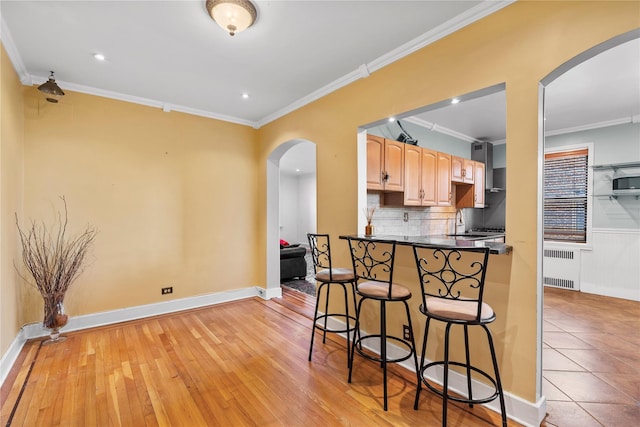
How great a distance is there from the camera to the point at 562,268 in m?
5.04

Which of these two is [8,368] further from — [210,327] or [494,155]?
[494,155]

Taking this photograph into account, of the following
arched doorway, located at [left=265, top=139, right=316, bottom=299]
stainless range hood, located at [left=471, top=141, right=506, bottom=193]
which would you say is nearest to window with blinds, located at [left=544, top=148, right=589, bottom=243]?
stainless range hood, located at [left=471, top=141, right=506, bottom=193]

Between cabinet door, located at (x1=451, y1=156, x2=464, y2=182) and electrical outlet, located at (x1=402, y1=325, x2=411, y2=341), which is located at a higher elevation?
cabinet door, located at (x1=451, y1=156, x2=464, y2=182)

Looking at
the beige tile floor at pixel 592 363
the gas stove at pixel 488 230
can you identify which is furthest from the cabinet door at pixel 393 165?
the gas stove at pixel 488 230

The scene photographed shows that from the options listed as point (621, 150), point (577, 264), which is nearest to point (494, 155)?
point (621, 150)

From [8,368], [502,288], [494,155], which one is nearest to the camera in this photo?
[502,288]

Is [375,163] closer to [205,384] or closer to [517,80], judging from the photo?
[517,80]

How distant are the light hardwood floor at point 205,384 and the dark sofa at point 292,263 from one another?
2329 mm

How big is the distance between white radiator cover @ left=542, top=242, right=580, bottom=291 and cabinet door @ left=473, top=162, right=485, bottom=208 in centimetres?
131

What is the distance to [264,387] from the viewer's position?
2.25 metres

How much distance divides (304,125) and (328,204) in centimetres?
112

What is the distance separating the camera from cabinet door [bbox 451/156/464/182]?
458 cm

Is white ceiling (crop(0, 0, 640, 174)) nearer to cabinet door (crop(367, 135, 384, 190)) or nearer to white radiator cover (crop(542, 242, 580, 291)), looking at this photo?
cabinet door (crop(367, 135, 384, 190))

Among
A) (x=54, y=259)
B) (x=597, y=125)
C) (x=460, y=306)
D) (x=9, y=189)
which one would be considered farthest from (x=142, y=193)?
(x=597, y=125)
